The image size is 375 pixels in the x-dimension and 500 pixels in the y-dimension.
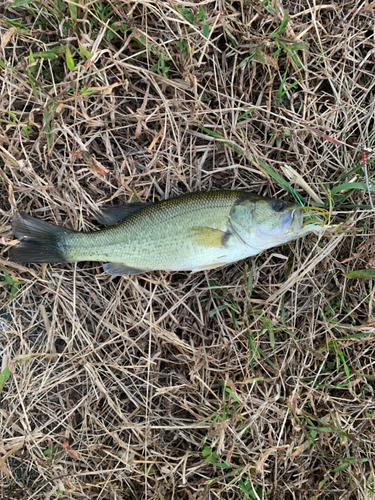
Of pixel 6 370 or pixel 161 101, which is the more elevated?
pixel 161 101

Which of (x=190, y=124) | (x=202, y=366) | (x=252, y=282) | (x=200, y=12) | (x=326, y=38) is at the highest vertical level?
(x=200, y=12)

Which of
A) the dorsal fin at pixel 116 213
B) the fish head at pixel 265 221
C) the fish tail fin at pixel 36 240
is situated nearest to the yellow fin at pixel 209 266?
the fish head at pixel 265 221

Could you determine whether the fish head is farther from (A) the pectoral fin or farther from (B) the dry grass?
(A) the pectoral fin

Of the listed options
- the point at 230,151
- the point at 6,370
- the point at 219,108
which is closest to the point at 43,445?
the point at 6,370

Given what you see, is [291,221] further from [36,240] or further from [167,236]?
[36,240]

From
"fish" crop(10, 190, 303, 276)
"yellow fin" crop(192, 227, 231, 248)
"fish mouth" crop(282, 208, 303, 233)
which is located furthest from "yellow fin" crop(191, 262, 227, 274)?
"fish mouth" crop(282, 208, 303, 233)

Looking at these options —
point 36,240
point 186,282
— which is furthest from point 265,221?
point 36,240

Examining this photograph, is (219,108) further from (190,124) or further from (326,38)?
(326,38)
